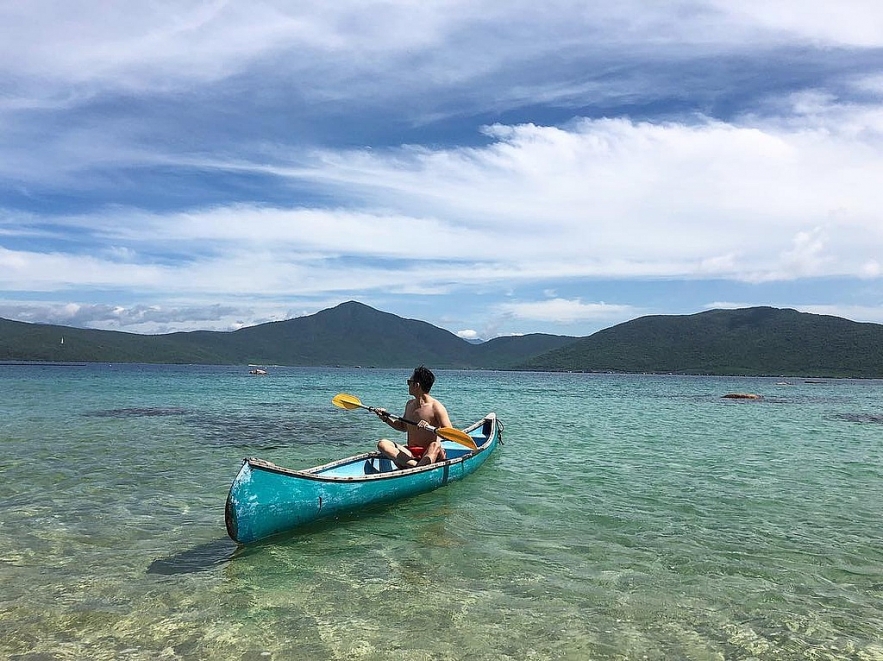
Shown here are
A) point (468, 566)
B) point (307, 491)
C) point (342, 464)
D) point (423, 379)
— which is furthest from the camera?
point (423, 379)

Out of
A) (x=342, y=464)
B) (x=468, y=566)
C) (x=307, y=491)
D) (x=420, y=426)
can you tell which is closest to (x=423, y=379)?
(x=420, y=426)

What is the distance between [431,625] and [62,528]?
7356 mm

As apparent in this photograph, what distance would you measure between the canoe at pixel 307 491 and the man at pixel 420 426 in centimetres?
44

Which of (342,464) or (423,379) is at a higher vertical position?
(423,379)

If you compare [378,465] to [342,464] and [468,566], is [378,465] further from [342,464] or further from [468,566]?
[468,566]

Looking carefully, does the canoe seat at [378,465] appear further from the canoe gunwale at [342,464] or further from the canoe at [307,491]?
the canoe gunwale at [342,464]

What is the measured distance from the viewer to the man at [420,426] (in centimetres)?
1353

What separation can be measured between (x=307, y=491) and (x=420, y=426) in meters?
3.81

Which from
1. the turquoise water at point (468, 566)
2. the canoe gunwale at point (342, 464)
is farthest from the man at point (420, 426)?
the turquoise water at point (468, 566)

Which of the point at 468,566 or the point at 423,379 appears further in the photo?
the point at 423,379

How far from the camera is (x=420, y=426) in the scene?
45.3 ft

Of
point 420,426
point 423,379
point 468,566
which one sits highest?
point 423,379

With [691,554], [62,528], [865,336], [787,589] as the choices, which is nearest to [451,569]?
[691,554]

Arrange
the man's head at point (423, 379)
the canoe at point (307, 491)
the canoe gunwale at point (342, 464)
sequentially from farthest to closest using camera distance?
the man's head at point (423, 379) < the canoe gunwale at point (342, 464) < the canoe at point (307, 491)
